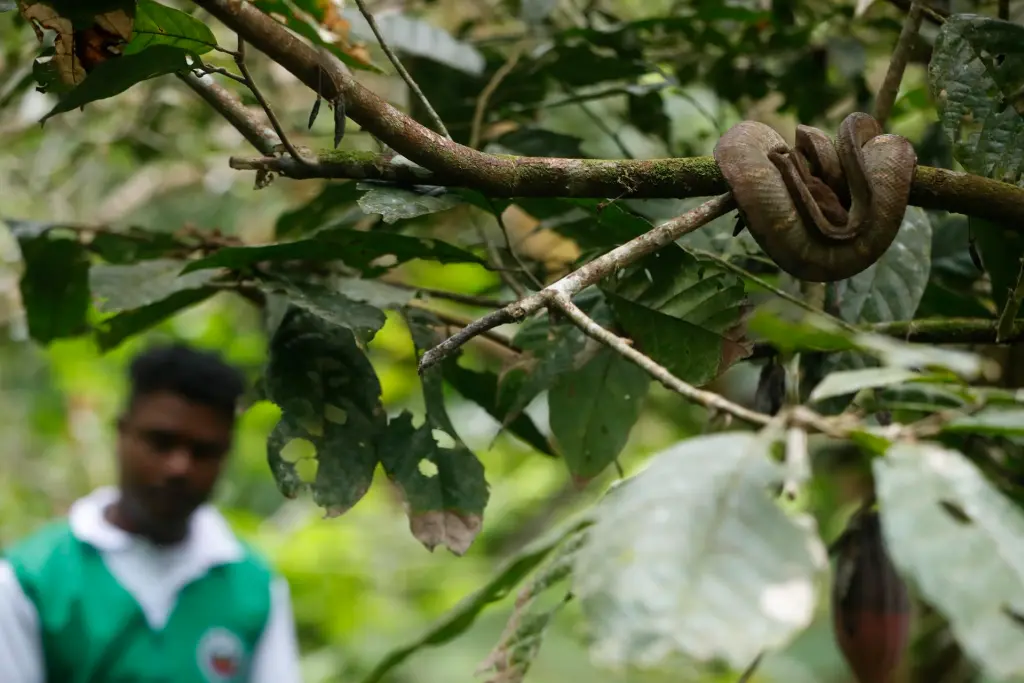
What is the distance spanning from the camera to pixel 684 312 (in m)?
1.09

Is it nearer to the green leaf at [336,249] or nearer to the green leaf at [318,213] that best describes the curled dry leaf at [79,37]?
the green leaf at [336,249]

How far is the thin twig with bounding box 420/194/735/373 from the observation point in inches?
29.0

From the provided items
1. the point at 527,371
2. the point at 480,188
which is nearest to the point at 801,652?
the point at 527,371

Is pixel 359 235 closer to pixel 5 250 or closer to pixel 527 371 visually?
pixel 527 371

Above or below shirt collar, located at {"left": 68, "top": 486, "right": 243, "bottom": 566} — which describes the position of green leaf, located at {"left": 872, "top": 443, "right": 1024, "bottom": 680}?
above

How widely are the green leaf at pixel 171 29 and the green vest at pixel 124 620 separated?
6.04 feet

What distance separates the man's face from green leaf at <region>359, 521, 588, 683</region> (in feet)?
5.11

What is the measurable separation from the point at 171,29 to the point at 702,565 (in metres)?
0.80

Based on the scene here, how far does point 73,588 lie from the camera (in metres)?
2.54

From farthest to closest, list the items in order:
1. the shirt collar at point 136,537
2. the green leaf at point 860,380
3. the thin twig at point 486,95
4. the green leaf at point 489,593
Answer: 1. the shirt collar at point 136,537
2. the thin twig at point 486,95
3. the green leaf at point 489,593
4. the green leaf at point 860,380

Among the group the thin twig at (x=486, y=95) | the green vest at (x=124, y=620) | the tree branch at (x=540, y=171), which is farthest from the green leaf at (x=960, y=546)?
the green vest at (x=124, y=620)

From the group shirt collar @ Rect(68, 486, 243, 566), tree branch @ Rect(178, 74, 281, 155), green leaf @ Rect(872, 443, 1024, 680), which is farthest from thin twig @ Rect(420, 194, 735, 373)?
shirt collar @ Rect(68, 486, 243, 566)

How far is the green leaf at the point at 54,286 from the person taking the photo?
1598 mm

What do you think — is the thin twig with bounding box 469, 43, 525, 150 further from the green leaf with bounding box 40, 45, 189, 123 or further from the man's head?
the man's head
